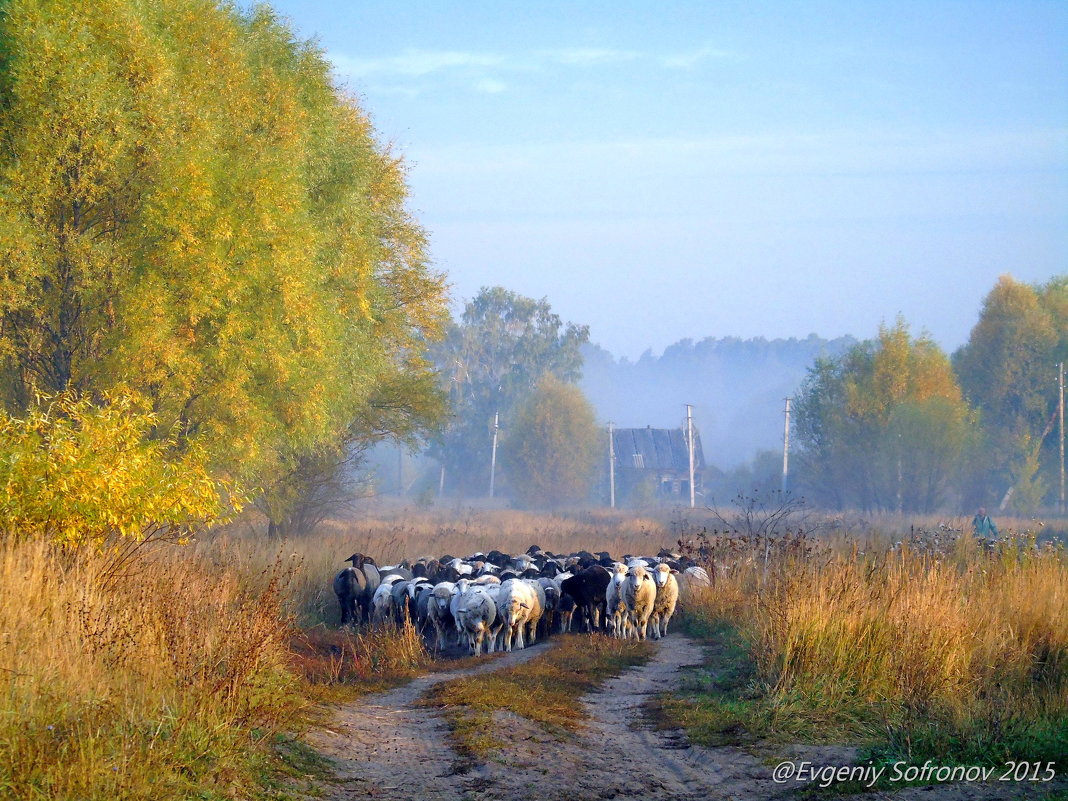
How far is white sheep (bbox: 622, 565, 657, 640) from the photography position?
16.5 m

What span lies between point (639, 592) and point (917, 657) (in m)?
5.75

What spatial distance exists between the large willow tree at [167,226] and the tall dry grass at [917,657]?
8.53m

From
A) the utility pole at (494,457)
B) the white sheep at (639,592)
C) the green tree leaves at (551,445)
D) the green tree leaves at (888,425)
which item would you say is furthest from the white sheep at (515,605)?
the utility pole at (494,457)

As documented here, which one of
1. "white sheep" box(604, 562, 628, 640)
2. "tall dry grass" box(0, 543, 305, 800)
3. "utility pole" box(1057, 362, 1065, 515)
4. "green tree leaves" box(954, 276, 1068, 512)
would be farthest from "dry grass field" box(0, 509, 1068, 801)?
"green tree leaves" box(954, 276, 1068, 512)

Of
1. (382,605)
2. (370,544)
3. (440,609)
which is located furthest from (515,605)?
(370,544)

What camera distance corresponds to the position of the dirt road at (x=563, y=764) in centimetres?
820

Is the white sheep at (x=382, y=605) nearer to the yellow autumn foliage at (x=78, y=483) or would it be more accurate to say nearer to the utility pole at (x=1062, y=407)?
the yellow autumn foliage at (x=78, y=483)

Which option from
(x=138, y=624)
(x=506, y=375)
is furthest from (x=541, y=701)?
(x=506, y=375)

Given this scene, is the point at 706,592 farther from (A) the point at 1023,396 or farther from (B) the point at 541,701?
(A) the point at 1023,396

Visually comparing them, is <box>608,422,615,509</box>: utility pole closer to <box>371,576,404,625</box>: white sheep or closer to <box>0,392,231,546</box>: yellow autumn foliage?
<box>371,576,404,625</box>: white sheep

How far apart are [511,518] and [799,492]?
90.3ft

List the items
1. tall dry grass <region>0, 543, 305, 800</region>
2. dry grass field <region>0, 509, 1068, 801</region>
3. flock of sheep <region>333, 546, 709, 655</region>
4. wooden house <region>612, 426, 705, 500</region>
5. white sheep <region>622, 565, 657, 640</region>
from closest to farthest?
tall dry grass <region>0, 543, 305, 800</region> < dry grass field <region>0, 509, 1068, 801</region> < flock of sheep <region>333, 546, 709, 655</region> < white sheep <region>622, 565, 657, 640</region> < wooden house <region>612, 426, 705, 500</region>

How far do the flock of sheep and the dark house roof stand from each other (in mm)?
70455

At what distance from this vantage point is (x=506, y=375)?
90062mm
